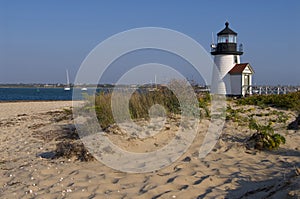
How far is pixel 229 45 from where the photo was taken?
2373cm

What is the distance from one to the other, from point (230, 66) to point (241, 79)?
6.20 feet

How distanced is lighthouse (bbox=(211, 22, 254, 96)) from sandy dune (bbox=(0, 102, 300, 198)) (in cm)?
1606

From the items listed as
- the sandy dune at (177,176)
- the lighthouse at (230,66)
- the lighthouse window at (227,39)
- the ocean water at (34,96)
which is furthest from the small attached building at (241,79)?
the sandy dune at (177,176)

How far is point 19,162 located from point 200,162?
334 centimetres

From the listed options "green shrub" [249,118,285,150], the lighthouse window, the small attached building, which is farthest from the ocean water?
the lighthouse window

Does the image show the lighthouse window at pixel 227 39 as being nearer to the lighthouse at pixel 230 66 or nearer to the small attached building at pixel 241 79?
the lighthouse at pixel 230 66

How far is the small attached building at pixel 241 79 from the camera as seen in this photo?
868 inches

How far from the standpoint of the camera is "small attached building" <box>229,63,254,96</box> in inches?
868

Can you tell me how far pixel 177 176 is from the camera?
14.8 feet

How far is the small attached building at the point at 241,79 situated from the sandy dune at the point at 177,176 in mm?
15870

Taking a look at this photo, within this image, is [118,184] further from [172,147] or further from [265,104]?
[265,104]

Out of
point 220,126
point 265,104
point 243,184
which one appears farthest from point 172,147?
point 265,104

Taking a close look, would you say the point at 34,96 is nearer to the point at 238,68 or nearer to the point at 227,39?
the point at 227,39

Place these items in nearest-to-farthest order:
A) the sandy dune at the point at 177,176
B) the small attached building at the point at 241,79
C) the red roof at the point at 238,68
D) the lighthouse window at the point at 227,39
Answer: the sandy dune at the point at 177,176 < the small attached building at the point at 241,79 < the red roof at the point at 238,68 < the lighthouse window at the point at 227,39
